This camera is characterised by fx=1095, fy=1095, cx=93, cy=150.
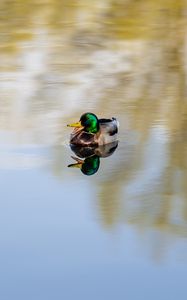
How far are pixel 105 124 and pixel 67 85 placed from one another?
270 centimetres

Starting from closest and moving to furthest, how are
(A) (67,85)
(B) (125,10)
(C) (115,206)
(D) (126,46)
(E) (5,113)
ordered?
(C) (115,206) → (E) (5,113) → (A) (67,85) → (D) (126,46) → (B) (125,10)

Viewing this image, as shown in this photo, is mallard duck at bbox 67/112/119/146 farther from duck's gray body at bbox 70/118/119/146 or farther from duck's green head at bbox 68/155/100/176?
duck's green head at bbox 68/155/100/176

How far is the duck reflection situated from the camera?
952 cm

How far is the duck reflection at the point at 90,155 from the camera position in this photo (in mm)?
9523

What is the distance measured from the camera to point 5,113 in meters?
11.5

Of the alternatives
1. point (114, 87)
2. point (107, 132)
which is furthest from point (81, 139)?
point (114, 87)

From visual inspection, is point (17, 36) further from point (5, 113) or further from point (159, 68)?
point (5, 113)

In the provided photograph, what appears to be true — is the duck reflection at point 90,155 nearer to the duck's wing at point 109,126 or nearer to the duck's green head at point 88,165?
the duck's green head at point 88,165

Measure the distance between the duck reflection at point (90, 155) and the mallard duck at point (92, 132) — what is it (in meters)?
0.05

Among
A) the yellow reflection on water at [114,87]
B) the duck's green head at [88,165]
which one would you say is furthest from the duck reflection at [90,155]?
the yellow reflection on water at [114,87]

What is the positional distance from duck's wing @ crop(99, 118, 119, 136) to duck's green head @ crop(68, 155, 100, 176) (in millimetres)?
392

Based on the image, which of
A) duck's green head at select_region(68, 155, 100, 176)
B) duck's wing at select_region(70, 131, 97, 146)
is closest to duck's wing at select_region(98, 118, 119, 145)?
duck's wing at select_region(70, 131, 97, 146)

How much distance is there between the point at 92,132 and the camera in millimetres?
10367

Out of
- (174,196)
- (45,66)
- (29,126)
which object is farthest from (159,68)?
(174,196)
